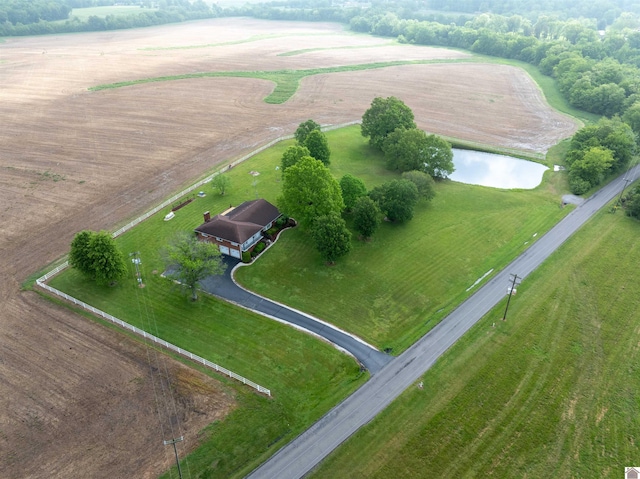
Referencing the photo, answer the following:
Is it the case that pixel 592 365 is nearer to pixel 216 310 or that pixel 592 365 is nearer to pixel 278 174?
pixel 216 310

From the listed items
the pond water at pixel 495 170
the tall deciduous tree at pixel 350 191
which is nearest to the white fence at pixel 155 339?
the tall deciduous tree at pixel 350 191

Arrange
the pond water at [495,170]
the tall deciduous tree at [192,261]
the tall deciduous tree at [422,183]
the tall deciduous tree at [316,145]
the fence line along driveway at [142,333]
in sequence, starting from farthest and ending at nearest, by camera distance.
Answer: the pond water at [495,170] → the tall deciduous tree at [316,145] → the tall deciduous tree at [422,183] → the tall deciduous tree at [192,261] → the fence line along driveway at [142,333]

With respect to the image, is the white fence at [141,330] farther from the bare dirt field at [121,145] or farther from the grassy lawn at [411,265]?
the grassy lawn at [411,265]

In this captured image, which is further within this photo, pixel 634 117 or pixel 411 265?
pixel 634 117

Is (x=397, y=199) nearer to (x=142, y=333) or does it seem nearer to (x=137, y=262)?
(x=137, y=262)

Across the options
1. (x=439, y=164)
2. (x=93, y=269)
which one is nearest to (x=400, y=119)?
(x=439, y=164)

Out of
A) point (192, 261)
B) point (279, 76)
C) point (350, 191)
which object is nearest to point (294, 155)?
point (350, 191)
